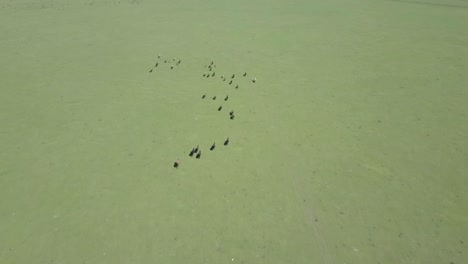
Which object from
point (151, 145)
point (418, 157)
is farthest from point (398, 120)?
point (151, 145)

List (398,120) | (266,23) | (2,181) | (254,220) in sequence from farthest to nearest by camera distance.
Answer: (266,23), (398,120), (2,181), (254,220)

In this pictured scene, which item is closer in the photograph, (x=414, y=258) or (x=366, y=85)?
(x=414, y=258)

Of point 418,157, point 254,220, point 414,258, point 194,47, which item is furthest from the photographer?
point 194,47

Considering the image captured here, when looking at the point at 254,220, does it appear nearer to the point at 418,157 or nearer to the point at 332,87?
the point at 418,157

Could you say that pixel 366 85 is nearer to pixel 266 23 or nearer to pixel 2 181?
pixel 266 23

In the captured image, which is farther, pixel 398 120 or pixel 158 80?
pixel 158 80

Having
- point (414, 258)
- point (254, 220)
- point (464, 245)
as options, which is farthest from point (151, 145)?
point (464, 245)
